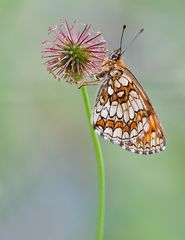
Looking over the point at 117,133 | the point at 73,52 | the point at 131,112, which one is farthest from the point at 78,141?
the point at 73,52

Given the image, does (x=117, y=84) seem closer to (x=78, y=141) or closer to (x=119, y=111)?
(x=119, y=111)

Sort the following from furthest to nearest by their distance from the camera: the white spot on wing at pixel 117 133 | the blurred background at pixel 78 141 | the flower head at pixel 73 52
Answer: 1. the blurred background at pixel 78 141
2. the white spot on wing at pixel 117 133
3. the flower head at pixel 73 52

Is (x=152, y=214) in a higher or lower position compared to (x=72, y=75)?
lower

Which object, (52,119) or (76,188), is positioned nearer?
(76,188)

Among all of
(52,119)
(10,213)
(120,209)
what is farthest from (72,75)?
(52,119)

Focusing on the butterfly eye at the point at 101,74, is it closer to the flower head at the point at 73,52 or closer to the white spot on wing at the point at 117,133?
the flower head at the point at 73,52

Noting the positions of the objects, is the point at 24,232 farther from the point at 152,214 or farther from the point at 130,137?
the point at 130,137

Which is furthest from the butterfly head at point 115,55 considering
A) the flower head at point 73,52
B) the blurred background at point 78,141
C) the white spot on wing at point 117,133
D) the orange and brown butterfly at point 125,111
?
the blurred background at point 78,141

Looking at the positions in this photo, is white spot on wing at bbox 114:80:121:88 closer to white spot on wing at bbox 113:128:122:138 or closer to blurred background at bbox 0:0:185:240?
white spot on wing at bbox 113:128:122:138
